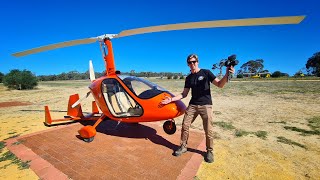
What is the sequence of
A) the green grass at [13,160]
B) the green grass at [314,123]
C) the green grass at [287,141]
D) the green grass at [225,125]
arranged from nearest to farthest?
the green grass at [13,160] < the green grass at [287,141] < the green grass at [314,123] < the green grass at [225,125]

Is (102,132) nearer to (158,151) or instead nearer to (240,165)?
(158,151)

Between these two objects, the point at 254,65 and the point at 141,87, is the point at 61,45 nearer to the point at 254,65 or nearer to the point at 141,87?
the point at 141,87

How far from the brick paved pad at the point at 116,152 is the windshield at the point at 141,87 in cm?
137

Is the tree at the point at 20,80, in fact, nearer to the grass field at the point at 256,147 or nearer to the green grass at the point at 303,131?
the grass field at the point at 256,147

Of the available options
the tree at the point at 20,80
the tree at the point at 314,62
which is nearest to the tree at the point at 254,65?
the tree at the point at 314,62

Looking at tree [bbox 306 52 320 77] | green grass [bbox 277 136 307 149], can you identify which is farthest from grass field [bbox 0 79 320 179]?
tree [bbox 306 52 320 77]

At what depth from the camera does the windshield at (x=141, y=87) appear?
5051 millimetres

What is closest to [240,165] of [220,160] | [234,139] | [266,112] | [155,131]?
[220,160]

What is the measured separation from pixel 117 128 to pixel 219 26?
16.3 ft

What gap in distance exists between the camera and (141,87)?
5.47m

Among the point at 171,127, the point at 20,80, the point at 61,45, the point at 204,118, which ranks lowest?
the point at 171,127

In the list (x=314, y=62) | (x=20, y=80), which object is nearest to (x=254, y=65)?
(x=314, y=62)

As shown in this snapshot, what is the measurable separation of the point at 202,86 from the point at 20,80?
33870mm

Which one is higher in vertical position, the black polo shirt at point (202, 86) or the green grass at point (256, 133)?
the black polo shirt at point (202, 86)
